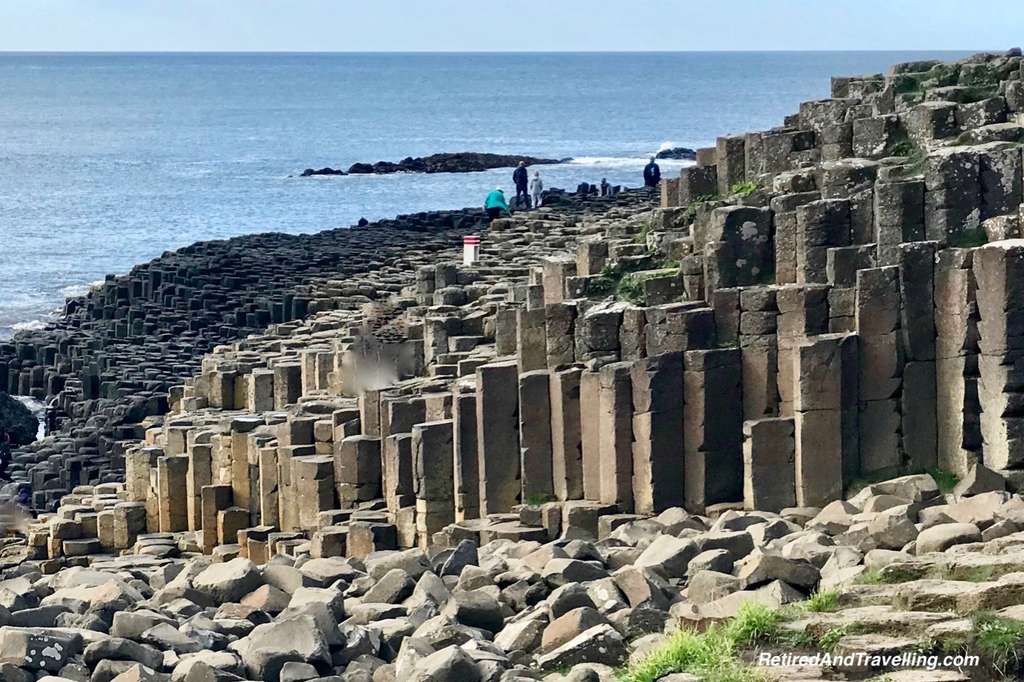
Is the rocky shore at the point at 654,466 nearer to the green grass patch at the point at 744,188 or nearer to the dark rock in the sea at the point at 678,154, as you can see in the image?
the green grass patch at the point at 744,188

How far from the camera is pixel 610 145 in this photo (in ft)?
441

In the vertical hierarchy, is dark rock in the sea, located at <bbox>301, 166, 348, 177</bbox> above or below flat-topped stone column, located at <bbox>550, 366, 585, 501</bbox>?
above

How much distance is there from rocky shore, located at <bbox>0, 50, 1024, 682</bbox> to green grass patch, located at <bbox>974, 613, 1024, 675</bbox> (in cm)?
2

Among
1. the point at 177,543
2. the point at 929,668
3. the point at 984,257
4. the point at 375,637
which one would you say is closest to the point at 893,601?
the point at 929,668

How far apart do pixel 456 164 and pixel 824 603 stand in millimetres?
98940

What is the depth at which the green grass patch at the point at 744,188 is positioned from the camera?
22.5 m

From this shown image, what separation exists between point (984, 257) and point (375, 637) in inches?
274

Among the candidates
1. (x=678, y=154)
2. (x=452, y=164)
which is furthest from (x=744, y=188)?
(x=452, y=164)

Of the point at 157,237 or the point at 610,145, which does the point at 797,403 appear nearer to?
the point at 157,237

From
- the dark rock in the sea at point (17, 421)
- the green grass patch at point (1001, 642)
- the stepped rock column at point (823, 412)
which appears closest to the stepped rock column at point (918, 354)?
the stepped rock column at point (823, 412)

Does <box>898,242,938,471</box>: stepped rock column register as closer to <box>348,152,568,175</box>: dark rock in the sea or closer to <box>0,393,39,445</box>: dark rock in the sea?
<box>0,393,39,445</box>: dark rock in the sea

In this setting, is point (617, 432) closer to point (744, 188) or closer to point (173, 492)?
point (744, 188)

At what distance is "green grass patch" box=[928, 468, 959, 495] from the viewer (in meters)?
19.0

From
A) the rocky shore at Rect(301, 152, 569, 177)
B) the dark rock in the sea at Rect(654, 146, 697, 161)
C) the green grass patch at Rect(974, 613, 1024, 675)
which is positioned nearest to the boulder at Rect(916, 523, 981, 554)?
the green grass patch at Rect(974, 613, 1024, 675)
